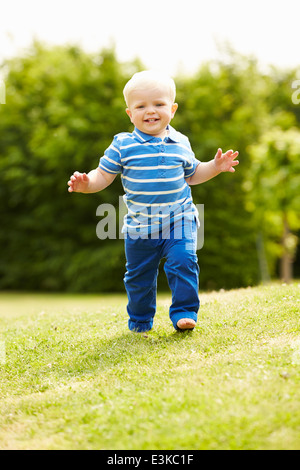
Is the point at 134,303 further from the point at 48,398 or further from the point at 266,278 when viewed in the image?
the point at 266,278

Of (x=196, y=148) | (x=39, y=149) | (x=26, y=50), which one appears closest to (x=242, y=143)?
(x=196, y=148)

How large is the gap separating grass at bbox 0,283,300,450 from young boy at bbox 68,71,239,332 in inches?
20.5

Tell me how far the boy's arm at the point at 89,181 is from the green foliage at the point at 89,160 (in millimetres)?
17761

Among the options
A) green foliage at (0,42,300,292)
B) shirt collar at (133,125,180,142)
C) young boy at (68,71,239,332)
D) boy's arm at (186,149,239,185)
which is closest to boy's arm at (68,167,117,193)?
young boy at (68,71,239,332)

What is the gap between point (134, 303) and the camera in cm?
512

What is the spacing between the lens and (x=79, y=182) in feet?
15.0

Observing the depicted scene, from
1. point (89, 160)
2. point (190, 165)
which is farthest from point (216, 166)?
point (89, 160)

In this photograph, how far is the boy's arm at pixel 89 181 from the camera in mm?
4555

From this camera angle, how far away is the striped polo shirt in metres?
4.70

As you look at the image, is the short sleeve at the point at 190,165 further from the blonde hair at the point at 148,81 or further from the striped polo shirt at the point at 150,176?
the blonde hair at the point at 148,81

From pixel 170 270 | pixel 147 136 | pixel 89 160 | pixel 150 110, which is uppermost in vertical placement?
pixel 89 160

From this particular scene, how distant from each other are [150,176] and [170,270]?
829 mm

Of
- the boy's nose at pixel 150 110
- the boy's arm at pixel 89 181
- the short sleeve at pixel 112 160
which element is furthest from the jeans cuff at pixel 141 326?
the boy's nose at pixel 150 110

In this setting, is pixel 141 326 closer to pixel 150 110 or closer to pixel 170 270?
pixel 170 270
